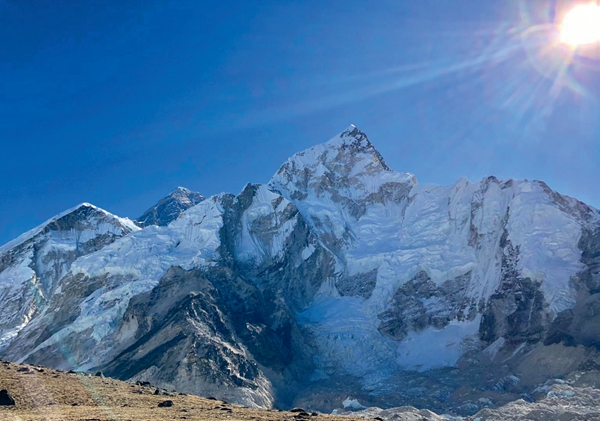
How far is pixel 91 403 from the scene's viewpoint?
4456cm

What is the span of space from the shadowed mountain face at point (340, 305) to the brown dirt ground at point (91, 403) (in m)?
62.5

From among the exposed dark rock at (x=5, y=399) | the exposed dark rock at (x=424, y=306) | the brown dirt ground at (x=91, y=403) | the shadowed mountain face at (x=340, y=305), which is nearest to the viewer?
the brown dirt ground at (x=91, y=403)

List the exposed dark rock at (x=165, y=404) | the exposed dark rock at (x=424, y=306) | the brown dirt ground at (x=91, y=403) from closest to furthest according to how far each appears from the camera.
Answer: the brown dirt ground at (x=91, y=403)
the exposed dark rock at (x=165, y=404)
the exposed dark rock at (x=424, y=306)

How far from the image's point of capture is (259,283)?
6924 inches

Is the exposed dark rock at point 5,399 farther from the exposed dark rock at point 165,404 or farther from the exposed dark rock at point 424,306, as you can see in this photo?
the exposed dark rock at point 424,306

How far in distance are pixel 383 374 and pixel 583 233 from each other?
→ 6105 cm

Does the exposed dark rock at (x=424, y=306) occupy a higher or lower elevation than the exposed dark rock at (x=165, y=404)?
higher

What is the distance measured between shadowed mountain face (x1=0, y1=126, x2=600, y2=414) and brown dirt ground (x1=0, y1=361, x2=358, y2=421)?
62516mm

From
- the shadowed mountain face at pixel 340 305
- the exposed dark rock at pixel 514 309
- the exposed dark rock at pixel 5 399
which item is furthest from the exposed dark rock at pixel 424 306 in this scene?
the exposed dark rock at pixel 5 399

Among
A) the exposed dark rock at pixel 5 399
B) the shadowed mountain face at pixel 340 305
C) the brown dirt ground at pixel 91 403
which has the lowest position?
the exposed dark rock at pixel 5 399

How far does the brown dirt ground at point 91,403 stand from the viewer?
122 ft

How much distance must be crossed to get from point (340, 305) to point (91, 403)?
12920 centimetres

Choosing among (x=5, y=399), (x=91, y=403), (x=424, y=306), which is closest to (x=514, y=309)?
(x=424, y=306)

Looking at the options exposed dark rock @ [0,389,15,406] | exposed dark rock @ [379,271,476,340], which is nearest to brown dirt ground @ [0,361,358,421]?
exposed dark rock @ [0,389,15,406]
